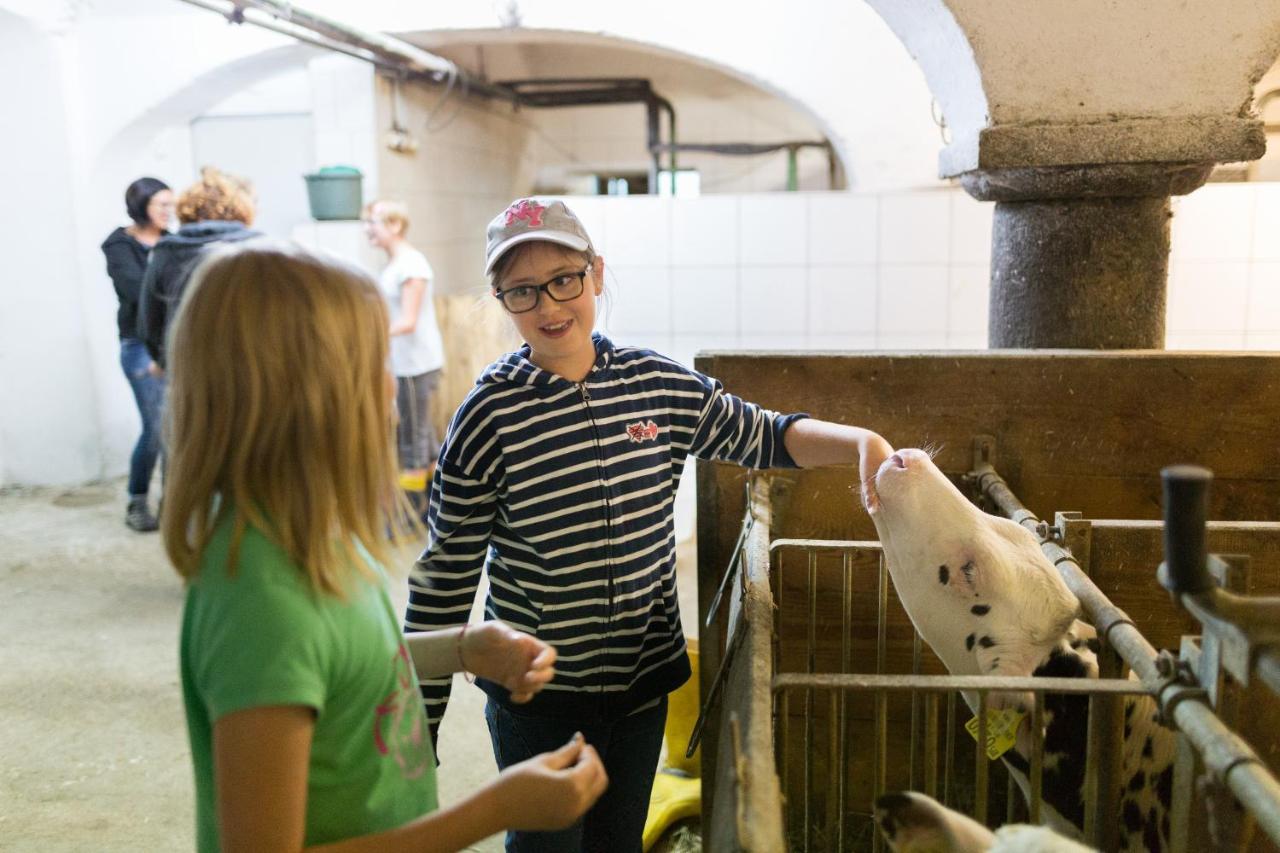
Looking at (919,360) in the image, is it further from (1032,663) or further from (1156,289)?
(1032,663)

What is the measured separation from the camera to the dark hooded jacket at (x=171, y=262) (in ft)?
12.3

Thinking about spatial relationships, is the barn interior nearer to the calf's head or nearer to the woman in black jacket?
the calf's head

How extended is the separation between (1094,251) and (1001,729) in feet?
4.54

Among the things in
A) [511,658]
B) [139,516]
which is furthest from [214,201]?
[511,658]

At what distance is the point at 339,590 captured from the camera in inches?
36.1

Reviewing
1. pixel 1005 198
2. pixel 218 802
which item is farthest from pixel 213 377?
pixel 1005 198

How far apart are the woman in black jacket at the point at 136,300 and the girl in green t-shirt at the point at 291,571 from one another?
12.5 ft

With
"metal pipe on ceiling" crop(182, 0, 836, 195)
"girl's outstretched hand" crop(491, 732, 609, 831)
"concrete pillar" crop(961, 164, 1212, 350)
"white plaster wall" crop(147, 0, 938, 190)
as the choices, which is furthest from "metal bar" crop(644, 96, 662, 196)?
"girl's outstretched hand" crop(491, 732, 609, 831)

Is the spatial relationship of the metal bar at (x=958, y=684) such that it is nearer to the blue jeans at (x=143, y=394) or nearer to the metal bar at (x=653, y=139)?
the blue jeans at (x=143, y=394)

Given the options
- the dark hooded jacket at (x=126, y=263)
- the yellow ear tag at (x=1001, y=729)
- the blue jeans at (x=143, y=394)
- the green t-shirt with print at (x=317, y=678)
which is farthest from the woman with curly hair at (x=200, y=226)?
the yellow ear tag at (x=1001, y=729)

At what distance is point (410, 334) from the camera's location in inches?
189

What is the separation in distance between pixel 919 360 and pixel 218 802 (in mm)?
1707

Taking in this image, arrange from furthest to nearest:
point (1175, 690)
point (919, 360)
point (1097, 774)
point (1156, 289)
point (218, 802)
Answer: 1. point (1156, 289)
2. point (919, 360)
3. point (1097, 774)
4. point (1175, 690)
5. point (218, 802)

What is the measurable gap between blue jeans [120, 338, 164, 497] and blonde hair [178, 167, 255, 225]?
4.58ft
